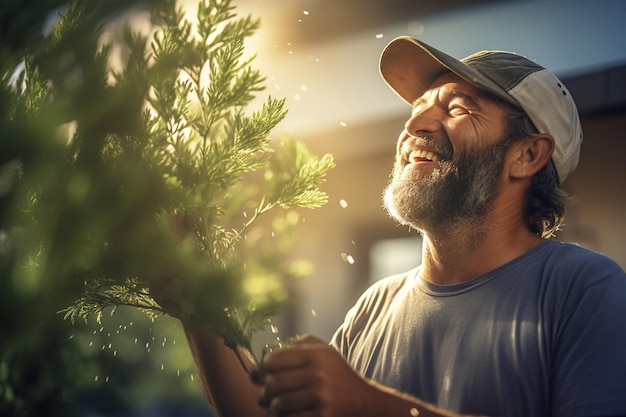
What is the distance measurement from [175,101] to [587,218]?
592cm

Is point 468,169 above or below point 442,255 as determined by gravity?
above

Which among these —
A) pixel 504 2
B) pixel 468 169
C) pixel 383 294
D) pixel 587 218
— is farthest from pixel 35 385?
pixel 504 2

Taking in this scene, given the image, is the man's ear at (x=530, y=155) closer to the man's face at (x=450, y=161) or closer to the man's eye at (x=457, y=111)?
the man's face at (x=450, y=161)

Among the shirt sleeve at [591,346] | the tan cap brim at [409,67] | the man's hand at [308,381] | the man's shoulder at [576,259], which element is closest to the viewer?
the man's hand at [308,381]

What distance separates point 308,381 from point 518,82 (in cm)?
154

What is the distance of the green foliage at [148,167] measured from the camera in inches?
44.4

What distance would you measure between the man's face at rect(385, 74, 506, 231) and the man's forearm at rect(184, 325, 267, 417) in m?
0.78

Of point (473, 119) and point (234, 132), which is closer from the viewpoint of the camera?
point (234, 132)

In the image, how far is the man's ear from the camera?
266 centimetres

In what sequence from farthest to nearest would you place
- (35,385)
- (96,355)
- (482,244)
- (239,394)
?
(96,355) → (35,385) → (482,244) → (239,394)

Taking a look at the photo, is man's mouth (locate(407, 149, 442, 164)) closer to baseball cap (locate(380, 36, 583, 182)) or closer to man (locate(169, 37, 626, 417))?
man (locate(169, 37, 626, 417))

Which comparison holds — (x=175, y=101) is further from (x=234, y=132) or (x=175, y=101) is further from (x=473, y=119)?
(x=473, y=119)

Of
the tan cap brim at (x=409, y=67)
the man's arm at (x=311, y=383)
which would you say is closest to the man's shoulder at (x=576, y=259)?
the tan cap brim at (x=409, y=67)

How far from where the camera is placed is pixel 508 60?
2.71m
